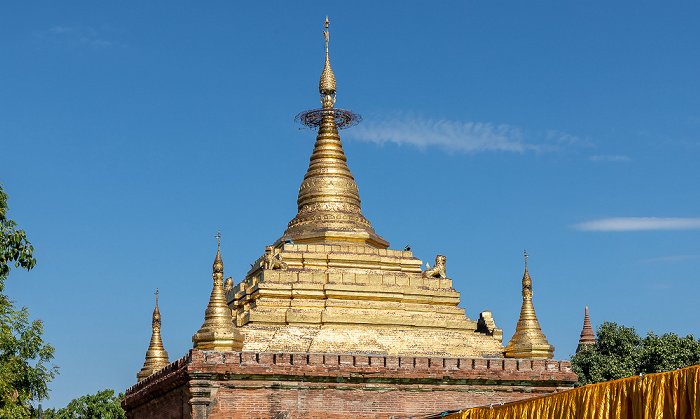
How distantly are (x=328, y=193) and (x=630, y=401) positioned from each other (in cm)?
2742

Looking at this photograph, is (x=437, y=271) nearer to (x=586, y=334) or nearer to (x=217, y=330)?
(x=217, y=330)

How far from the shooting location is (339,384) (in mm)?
33094

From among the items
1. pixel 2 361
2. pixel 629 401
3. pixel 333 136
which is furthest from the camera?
pixel 333 136

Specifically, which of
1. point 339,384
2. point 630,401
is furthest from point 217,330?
point 630,401

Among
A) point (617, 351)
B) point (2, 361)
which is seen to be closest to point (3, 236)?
point (2, 361)

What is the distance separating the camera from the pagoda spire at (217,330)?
33.9 metres

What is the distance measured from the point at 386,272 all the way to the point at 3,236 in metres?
19.7

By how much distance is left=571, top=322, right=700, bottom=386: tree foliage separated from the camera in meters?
48.6

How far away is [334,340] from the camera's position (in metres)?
36.6

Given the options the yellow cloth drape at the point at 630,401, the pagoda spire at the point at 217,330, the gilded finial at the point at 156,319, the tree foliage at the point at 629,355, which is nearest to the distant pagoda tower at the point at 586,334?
the tree foliage at the point at 629,355

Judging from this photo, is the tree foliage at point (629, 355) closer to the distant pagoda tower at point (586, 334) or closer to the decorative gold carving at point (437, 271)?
the decorative gold carving at point (437, 271)

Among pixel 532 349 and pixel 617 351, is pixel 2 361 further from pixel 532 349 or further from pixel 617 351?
pixel 617 351

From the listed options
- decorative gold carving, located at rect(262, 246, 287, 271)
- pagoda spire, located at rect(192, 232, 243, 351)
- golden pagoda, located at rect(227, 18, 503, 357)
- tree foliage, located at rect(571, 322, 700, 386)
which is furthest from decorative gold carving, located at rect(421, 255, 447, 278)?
tree foliage, located at rect(571, 322, 700, 386)

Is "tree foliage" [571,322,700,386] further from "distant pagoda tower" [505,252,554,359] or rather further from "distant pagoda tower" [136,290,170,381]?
"distant pagoda tower" [136,290,170,381]
